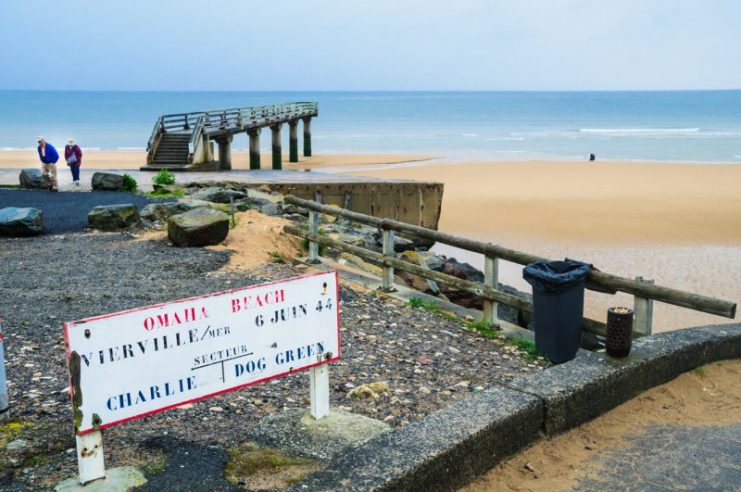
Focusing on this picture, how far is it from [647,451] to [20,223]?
37.7ft

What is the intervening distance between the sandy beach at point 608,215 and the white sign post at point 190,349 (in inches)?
391

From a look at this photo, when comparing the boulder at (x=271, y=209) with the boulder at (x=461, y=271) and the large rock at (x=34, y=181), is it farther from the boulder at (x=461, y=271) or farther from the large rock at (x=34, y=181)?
the large rock at (x=34, y=181)

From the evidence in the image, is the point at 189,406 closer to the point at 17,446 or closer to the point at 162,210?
the point at 17,446

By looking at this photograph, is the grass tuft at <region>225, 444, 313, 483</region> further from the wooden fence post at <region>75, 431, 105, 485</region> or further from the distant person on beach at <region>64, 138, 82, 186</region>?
the distant person on beach at <region>64, 138, 82, 186</region>

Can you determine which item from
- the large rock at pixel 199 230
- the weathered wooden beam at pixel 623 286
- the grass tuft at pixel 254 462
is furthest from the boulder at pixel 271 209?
the grass tuft at pixel 254 462

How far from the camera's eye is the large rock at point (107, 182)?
68.7 ft

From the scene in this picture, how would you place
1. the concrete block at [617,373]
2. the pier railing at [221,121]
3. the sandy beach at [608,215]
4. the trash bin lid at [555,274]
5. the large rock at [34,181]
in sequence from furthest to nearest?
the pier railing at [221,121]
the large rock at [34,181]
the sandy beach at [608,215]
the trash bin lid at [555,274]
the concrete block at [617,373]

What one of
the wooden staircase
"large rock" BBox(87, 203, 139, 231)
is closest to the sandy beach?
the wooden staircase

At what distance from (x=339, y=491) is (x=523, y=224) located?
22.7m

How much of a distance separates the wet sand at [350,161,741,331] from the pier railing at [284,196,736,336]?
5727 millimetres

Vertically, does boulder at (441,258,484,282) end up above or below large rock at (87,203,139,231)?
below

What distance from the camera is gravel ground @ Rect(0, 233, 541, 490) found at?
4785 millimetres

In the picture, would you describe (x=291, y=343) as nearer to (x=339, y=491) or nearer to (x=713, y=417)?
(x=339, y=491)

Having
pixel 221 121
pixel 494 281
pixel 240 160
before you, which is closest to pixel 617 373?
pixel 494 281
